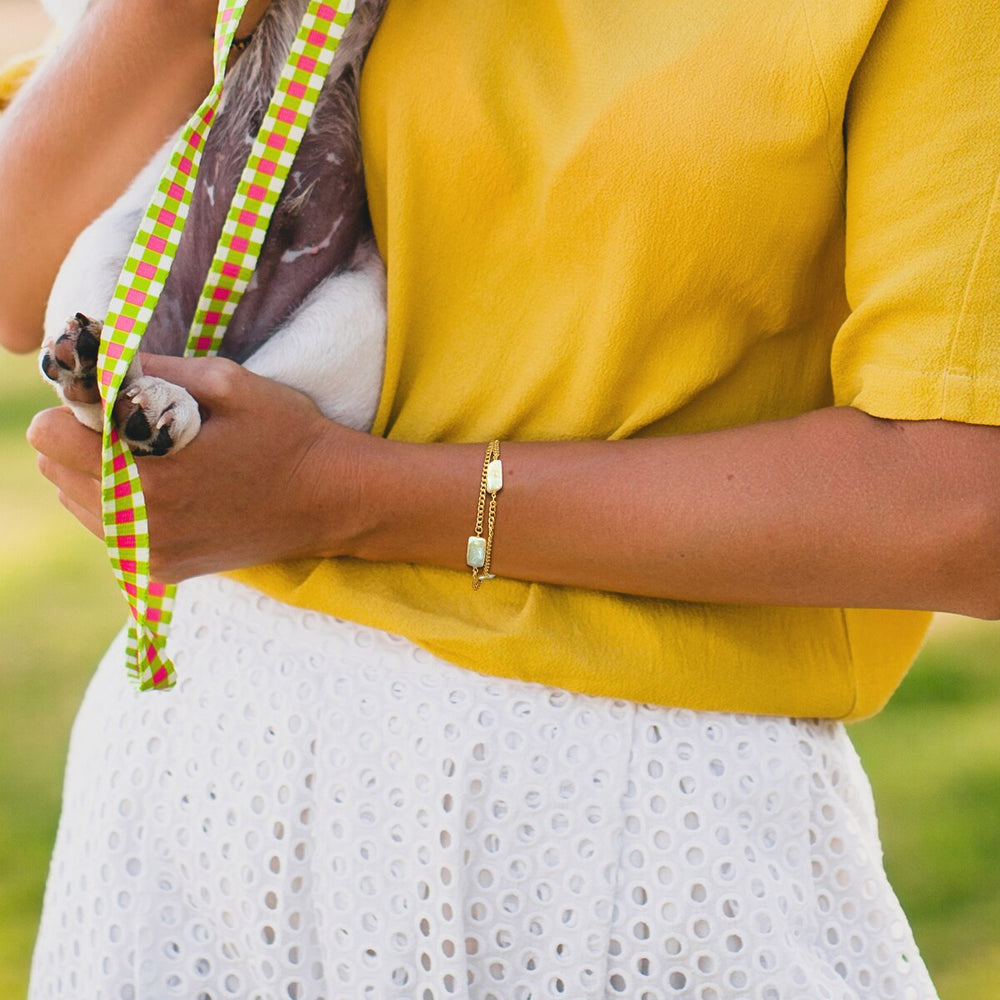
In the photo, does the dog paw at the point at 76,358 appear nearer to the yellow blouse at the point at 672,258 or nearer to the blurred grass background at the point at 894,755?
the yellow blouse at the point at 672,258

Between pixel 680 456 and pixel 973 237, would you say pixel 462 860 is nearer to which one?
pixel 680 456

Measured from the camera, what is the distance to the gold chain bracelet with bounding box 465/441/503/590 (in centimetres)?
120

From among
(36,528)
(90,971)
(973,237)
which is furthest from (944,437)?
(36,528)

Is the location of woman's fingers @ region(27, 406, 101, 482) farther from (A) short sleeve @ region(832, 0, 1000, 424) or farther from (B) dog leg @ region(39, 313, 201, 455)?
(A) short sleeve @ region(832, 0, 1000, 424)

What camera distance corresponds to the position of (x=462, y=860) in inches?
44.1

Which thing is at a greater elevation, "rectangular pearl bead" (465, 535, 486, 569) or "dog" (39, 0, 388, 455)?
"dog" (39, 0, 388, 455)

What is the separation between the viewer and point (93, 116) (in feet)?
4.57

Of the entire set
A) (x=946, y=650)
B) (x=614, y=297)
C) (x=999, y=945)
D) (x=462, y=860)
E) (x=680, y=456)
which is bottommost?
(x=946, y=650)

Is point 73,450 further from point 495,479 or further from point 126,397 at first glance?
point 495,479

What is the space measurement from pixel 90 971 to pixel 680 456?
2.41 feet

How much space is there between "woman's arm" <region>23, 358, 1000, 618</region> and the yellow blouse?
4cm

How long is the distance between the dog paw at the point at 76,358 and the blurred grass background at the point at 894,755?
7.04 feet

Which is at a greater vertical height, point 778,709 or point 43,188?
point 43,188

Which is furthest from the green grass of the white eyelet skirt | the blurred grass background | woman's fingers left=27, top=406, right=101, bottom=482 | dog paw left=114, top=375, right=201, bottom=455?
dog paw left=114, top=375, right=201, bottom=455
